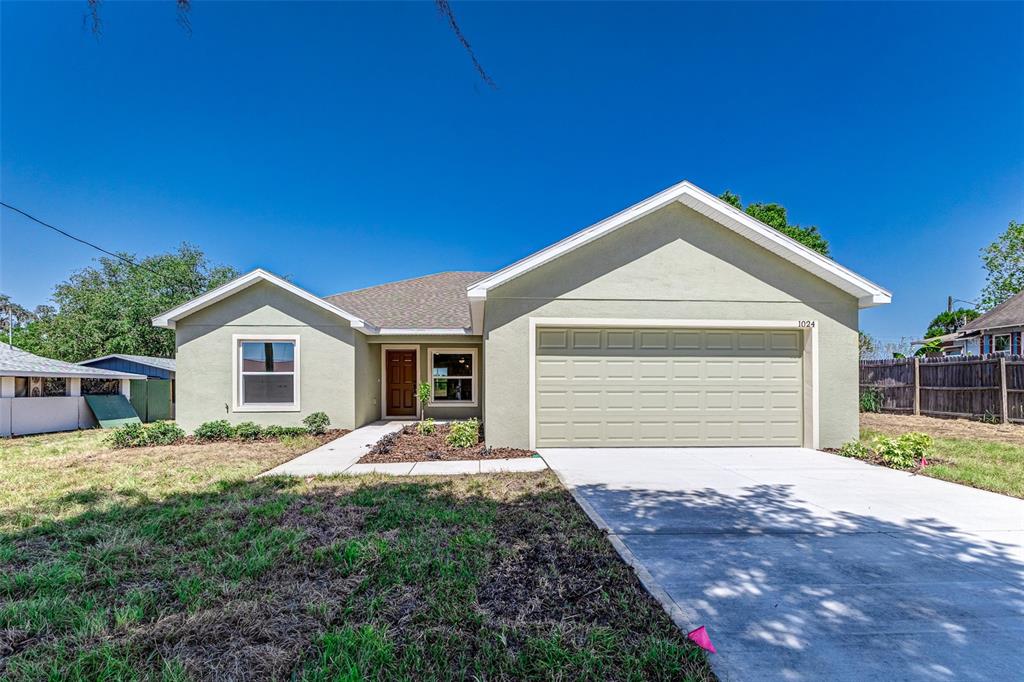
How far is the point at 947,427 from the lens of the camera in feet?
37.8

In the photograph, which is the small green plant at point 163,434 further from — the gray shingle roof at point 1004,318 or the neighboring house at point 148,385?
the gray shingle roof at point 1004,318

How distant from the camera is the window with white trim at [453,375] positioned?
13672mm

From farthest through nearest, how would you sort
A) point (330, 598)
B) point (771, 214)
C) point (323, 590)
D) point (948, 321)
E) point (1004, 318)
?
point (948, 321) < point (771, 214) < point (1004, 318) < point (323, 590) < point (330, 598)

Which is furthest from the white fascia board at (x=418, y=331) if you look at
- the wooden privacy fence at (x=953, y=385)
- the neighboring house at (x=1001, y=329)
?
the neighboring house at (x=1001, y=329)

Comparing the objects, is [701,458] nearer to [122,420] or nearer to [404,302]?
[404,302]

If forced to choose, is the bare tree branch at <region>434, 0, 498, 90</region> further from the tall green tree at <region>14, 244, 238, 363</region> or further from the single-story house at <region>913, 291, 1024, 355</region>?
the tall green tree at <region>14, 244, 238, 363</region>

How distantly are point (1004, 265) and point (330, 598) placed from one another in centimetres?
4400

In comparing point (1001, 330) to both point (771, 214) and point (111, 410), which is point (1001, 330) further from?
point (111, 410)

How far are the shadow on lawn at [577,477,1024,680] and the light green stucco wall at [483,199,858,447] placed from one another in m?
4.35

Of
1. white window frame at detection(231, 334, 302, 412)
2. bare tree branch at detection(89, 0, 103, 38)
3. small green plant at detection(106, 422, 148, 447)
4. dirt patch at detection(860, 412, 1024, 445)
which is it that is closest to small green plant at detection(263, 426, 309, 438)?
white window frame at detection(231, 334, 302, 412)

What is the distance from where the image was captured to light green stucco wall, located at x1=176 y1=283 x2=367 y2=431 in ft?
36.4

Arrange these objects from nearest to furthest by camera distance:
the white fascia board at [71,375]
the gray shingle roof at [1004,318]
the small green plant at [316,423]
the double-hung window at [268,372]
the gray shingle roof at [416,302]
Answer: the small green plant at [316,423] < the double-hung window at [268,372] < the white fascia board at [71,375] < the gray shingle roof at [416,302] < the gray shingle roof at [1004,318]

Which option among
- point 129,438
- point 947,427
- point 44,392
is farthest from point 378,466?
point 947,427

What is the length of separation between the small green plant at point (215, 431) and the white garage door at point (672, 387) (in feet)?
24.5
